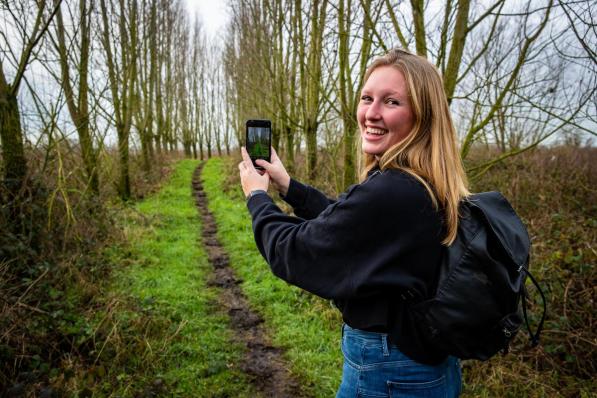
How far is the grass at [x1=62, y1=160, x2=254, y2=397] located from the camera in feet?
11.3

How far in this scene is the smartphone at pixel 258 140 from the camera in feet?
6.91

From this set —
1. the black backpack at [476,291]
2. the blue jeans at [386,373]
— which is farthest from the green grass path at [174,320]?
the black backpack at [476,291]

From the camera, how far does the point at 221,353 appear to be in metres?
4.03

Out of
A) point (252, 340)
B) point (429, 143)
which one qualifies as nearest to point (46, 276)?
point (252, 340)

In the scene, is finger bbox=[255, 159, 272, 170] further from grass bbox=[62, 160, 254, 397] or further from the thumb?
grass bbox=[62, 160, 254, 397]

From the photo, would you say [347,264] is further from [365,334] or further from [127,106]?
[127,106]

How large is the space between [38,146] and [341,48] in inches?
162

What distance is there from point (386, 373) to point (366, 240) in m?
0.53

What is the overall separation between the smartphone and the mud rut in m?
2.33

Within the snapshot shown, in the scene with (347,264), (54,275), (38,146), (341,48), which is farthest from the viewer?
(341,48)

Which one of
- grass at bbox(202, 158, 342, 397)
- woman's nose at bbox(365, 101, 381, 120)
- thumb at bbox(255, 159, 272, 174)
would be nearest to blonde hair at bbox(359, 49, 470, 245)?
woman's nose at bbox(365, 101, 381, 120)

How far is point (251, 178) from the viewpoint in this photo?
6.14ft

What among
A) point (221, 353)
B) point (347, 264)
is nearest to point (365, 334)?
point (347, 264)

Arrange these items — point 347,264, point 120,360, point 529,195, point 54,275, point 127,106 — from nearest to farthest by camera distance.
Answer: point 347,264 → point 120,360 → point 54,275 → point 529,195 → point 127,106
